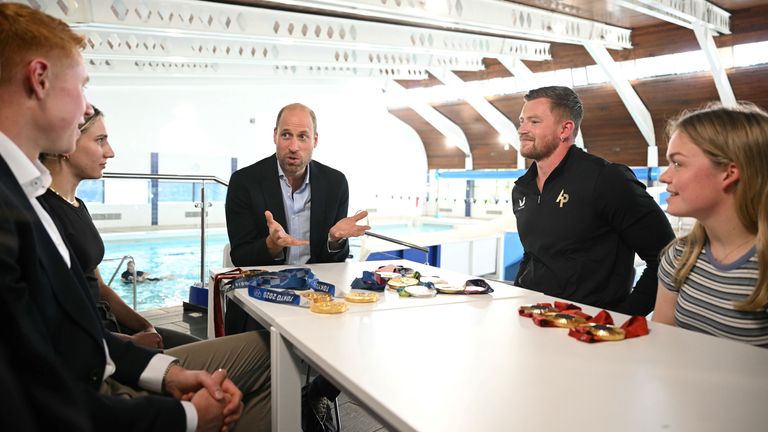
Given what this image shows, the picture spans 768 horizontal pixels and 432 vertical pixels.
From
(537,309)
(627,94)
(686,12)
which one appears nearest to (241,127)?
(627,94)

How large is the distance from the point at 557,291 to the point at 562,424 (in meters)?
1.52

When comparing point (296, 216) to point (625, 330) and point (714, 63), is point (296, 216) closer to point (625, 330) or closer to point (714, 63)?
point (625, 330)

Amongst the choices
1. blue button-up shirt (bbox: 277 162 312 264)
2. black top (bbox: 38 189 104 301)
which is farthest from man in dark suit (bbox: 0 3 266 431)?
blue button-up shirt (bbox: 277 162 312 264)

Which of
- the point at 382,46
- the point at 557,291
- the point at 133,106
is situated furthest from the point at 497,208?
the point at 557,291

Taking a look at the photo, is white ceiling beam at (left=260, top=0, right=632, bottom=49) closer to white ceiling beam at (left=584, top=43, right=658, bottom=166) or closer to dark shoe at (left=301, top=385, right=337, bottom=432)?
white ceiling beam at (left=584, top=43, right=658, bottom=166)

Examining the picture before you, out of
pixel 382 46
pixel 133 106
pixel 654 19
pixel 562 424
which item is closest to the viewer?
pixel 562 424

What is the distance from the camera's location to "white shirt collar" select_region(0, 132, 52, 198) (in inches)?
34.1

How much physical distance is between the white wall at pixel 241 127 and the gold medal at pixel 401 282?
11.8 metres

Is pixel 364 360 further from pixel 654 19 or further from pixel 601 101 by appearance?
pixel 601 101

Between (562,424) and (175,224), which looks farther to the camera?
(175,224)

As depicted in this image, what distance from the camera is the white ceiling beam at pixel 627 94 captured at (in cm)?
1160

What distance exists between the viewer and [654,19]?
1094cm

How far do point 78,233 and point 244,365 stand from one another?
744mm

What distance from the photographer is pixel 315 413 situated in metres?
1.98
